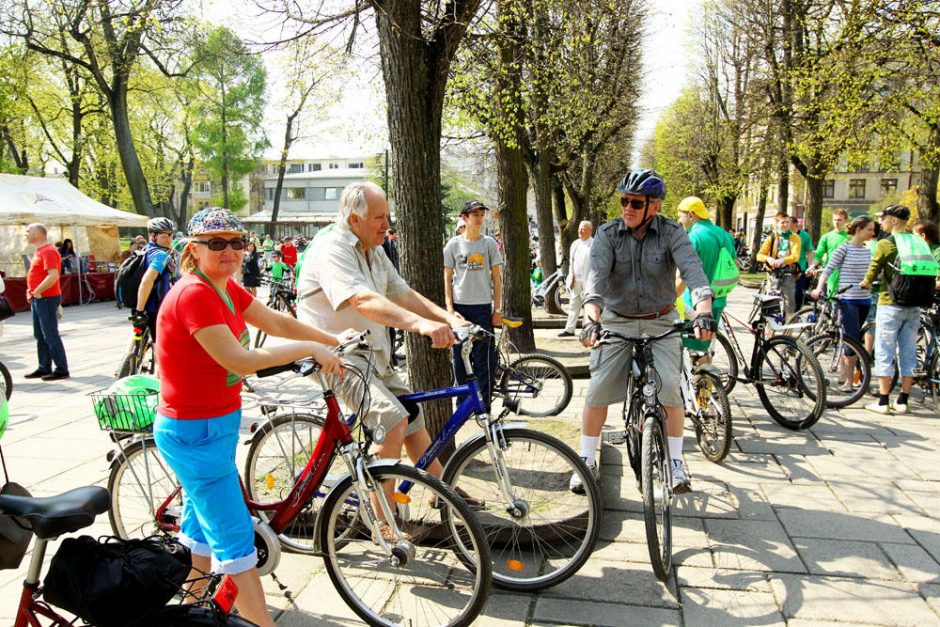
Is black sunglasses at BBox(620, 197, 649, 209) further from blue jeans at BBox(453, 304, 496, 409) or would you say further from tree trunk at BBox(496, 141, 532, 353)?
tree trunk at BBox(496, 141, 532, 353)

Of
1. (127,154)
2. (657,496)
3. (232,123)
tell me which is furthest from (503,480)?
(232,123)

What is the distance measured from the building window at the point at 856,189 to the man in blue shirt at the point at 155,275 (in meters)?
78.5

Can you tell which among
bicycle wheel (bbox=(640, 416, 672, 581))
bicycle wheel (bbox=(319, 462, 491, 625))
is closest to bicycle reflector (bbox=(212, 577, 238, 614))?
bicycle wheel (bbox=(319, 462, 491, 625))

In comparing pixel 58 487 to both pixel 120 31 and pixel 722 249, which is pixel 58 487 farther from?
pixel 120 31

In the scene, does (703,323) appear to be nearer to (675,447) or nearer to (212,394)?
(675,447)

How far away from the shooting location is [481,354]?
677 cm

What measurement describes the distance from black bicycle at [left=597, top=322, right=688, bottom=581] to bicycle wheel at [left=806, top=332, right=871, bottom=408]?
3703 millimetres

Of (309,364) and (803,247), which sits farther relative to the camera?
(803,247)

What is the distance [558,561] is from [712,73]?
2930 cm

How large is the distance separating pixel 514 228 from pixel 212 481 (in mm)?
8501

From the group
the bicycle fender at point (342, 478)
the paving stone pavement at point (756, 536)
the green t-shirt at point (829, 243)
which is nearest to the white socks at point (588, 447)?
the paving stone pavement at point (756, 536)

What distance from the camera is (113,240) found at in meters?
25.7

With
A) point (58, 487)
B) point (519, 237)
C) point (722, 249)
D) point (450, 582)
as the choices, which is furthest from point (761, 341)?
point (58, 487)

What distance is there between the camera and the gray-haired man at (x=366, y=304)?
329 cm
